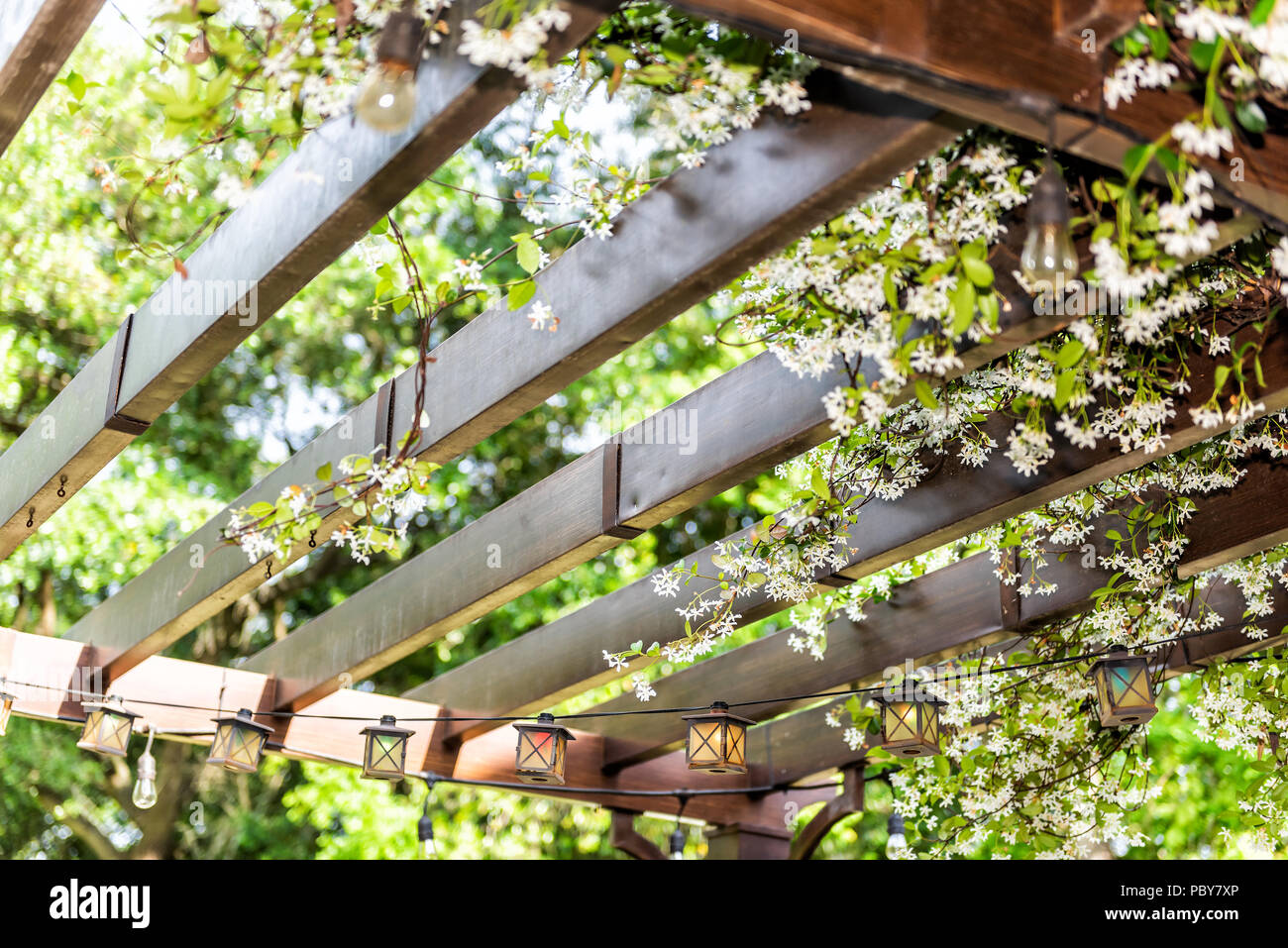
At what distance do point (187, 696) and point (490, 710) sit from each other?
3.21 feet

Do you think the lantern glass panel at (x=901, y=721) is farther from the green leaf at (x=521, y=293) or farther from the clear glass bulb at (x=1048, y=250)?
the clear glass bulb at (x=1048, y=250)

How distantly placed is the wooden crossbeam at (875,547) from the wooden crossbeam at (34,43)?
5.81 ft

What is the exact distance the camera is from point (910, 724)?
3322mm

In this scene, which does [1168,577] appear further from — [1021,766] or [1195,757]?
[1195,757]

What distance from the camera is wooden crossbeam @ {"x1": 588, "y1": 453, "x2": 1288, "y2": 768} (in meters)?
2.66

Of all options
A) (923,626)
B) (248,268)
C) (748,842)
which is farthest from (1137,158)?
(748,842)

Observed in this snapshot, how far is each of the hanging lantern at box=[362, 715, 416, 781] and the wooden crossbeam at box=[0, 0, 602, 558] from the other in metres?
1.11

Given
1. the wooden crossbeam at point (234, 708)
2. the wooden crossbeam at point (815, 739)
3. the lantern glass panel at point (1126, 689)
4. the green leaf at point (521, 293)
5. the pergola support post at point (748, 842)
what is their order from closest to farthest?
the green leaf at point (521, 293) < the lantern glass panel at point (1126, 689) < the wooden crossbeam at point (815, 739) < the wooden crossbeam at point (234, 708) < the pergola support post at point (748, 842)

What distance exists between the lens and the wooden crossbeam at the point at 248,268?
1.58 m

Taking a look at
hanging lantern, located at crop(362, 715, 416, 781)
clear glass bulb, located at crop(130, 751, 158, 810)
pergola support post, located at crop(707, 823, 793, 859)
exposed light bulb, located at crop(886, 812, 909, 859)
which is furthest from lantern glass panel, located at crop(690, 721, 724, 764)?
clear glass bulb, located at crop(130, 751, 158, 810)

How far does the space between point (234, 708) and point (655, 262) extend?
2.64 meters

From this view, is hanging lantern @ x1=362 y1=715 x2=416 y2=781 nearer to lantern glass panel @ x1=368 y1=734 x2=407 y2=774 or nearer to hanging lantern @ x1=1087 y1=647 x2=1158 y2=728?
lantern glass panel @ x1=368 y1=734 x2=407 y2=774

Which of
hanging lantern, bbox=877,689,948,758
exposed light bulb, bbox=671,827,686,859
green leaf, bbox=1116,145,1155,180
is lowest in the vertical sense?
exposed light bulb, bbox=671,827,686,859

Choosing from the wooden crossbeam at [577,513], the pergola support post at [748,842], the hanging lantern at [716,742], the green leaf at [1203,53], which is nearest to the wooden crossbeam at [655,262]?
the green leaf at [1203,53]
